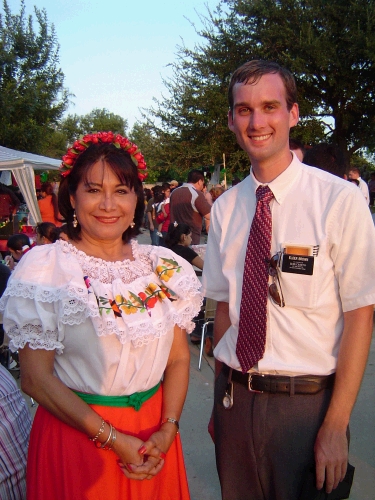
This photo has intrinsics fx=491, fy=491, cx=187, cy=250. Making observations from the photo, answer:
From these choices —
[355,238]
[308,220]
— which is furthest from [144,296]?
[355,238]

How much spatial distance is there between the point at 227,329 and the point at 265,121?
2.83 feet

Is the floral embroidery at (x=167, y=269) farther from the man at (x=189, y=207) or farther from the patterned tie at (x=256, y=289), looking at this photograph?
the man at (x=189, y=207)

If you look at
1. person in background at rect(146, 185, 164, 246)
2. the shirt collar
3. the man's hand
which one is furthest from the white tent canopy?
the man's hand

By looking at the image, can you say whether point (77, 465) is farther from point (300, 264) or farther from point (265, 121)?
point (265, 121)

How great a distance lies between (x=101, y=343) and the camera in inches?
71.0

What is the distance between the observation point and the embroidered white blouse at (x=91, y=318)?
1.75 meters

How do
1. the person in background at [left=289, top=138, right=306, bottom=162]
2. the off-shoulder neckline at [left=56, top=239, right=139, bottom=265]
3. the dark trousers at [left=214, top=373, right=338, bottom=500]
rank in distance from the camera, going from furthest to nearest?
1. the person in background at [left=289, top=138, right=306, bottom=162]
2. the off-shoulder neckline at [left=56, top=239, right=139, bottom=265]
3. the dark trousers at [left=214, top=373, right=338, bottom=500]

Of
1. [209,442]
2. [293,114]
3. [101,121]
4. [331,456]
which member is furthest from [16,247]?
[101,121]

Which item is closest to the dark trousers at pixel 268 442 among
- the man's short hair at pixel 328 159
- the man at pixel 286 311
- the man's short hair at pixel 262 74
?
the man at pixel 286 311

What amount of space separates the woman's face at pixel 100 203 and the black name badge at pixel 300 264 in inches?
28.0

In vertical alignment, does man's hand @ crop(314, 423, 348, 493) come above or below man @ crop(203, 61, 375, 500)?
below

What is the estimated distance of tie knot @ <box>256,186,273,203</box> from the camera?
6.07 feet

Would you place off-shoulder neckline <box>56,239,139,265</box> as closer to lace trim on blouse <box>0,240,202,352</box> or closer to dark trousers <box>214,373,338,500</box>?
lace trim on blouse <box>0,240,202,352</box>

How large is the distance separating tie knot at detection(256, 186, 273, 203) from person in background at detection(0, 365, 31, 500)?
55.9 inches
